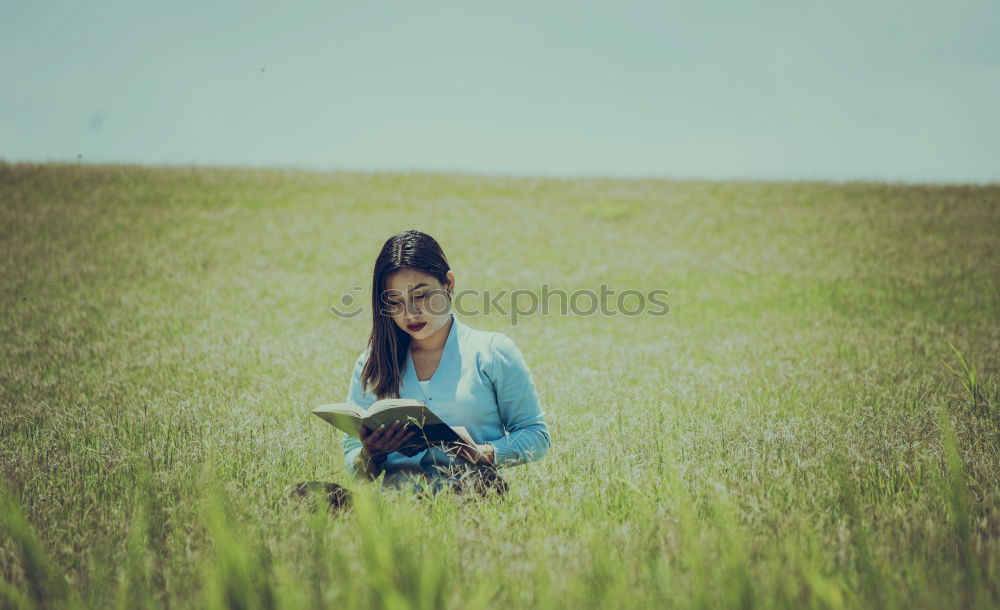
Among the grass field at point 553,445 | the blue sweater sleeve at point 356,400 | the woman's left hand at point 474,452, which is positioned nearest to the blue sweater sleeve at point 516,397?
the woman's left hand at point 474,452

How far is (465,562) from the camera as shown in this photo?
5.98 ft

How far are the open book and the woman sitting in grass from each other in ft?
0.38

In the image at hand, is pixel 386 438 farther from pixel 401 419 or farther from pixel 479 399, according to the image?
pixel 479 399

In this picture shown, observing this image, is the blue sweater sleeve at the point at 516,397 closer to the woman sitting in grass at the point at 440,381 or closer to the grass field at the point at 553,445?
Answer: the woman sitting in grass at the point at 440,381

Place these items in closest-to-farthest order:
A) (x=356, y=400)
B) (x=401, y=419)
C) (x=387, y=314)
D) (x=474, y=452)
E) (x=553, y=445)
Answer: (x=401, y=419)
(x=474, y=452)
(x=387, y=314)
(x=356, y=400)
(x=553, y=445)

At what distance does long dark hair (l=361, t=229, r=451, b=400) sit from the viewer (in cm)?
249

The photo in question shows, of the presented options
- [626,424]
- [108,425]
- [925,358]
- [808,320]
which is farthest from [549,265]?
[108,425]

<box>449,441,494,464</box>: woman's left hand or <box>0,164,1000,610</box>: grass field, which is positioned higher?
<box>449,441,494,464</box>: woman's left hand

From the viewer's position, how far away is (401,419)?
6.91 feet

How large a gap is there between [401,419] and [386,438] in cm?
16

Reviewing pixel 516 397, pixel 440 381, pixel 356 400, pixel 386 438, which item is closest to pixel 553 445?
pixel 516 397

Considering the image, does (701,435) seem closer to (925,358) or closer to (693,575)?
(693,575)

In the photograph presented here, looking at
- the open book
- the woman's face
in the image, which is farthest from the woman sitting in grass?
the open book

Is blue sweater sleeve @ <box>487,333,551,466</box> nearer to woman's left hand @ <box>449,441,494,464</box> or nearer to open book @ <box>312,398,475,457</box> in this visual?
woman's left hand @ <box>449,441,494,464</box>
